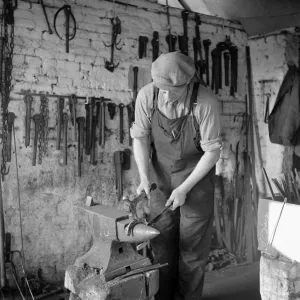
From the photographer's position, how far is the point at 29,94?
3182 mm

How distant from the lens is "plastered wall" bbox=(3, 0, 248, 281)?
318 centimetres

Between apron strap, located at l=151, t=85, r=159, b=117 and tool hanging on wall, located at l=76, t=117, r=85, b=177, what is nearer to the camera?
apron strap, located at l=151, t=85, r=159, b=117

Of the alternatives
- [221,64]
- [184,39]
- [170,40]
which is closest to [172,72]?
[170,40]

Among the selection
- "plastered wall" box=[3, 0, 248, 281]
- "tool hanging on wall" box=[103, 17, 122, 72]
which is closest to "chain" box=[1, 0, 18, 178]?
"plastered wall" box=[3, 0, 248, 281]

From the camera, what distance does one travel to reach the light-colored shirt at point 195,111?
233cm

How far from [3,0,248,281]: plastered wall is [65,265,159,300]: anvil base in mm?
1306

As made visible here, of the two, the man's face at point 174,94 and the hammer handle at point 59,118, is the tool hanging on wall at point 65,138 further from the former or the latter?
the man's face at point 174,94

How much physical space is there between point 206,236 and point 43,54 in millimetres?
1962

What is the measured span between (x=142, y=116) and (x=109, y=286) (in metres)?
1.07

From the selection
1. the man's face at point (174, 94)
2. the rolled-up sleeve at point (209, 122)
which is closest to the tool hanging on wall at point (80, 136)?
the man's face at point (174, 94)

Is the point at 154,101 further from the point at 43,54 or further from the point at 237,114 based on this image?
the point at 237,114

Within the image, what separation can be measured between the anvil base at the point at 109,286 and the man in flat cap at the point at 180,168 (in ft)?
1.60

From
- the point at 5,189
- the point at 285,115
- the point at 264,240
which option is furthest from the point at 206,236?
the point at 285,115

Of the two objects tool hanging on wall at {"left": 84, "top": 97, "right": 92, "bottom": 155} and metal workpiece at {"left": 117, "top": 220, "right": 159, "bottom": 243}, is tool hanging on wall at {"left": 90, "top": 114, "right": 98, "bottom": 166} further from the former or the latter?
metal workpiece at {"left": 117, "top": 220, "right": 159, "bottom": 243}
